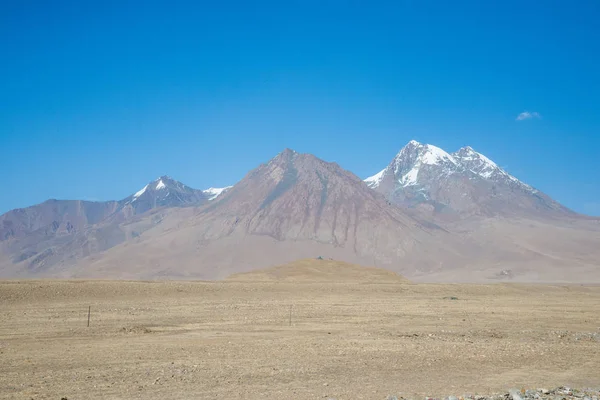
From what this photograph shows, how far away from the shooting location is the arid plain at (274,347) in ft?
47.3

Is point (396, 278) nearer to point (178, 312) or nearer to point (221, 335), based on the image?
point (178, 312)

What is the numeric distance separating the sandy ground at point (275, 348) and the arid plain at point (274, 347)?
49mm

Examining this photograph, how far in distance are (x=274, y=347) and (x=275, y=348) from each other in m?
0.24

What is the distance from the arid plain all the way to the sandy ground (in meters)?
Answer: 0.05

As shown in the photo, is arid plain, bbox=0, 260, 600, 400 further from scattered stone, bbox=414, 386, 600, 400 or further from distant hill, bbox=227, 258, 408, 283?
distant hill, bbox=227, 258, 408, 283

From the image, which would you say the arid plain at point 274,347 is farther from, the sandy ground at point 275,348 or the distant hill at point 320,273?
the distant hill at point 320,273

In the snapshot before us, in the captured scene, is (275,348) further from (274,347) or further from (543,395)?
(543,395)

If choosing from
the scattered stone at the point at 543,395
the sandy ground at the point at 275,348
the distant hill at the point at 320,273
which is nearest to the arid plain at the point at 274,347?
the sandy ground at the point at 275,348

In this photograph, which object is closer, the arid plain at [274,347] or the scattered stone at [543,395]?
the scattered stone at [543,395]

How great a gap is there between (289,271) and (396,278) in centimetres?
1372

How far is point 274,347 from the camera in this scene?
20.2m

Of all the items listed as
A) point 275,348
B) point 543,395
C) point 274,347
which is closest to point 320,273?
point 274,347

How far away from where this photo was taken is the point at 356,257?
643 feet

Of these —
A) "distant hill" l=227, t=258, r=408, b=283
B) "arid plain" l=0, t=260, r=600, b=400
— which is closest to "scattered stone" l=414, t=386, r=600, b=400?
"arid plain" l=0, t=260, r=600, b=400
